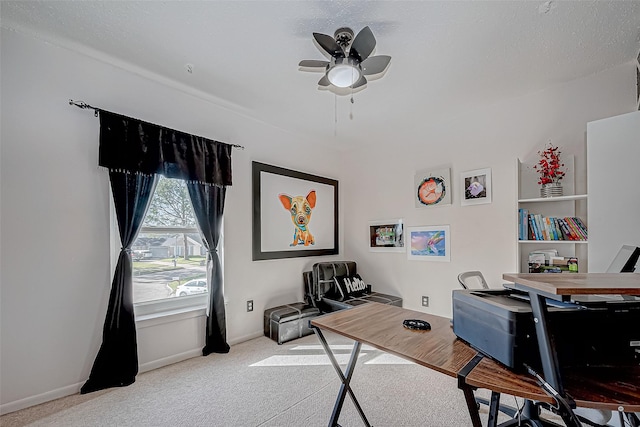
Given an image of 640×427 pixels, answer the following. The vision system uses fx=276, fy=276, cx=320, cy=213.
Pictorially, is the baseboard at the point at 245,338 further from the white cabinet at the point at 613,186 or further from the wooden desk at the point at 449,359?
the white cabinet at the point at 613,186

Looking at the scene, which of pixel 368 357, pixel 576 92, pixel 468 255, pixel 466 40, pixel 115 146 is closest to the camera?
pixel 466 40

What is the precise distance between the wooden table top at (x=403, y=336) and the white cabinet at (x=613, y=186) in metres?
1.49

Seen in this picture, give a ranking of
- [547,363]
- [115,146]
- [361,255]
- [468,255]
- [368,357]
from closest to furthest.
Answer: [547,363] < [115,146] < [368,357] < [468,255] < [361,255]

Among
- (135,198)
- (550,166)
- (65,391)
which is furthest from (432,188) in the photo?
(65,391)

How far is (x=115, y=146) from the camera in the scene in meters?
2.34

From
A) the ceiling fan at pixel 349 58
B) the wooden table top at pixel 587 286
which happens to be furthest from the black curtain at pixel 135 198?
the wooden table top at pixel 587 286

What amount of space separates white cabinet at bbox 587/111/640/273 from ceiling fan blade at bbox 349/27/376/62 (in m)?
1.90

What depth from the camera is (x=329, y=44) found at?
174 cm

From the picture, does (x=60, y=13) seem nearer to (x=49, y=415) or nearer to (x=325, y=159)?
(x=49, y=415)

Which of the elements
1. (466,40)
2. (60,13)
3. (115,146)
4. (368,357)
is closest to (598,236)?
(466,40)

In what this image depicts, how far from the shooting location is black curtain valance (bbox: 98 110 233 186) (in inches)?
91.5

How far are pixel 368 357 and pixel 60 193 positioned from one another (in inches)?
121

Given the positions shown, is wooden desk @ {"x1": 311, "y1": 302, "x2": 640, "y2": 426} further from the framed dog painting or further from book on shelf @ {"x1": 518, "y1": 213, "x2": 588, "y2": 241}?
the framed dog painting

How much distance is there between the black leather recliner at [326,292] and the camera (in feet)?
11.9
